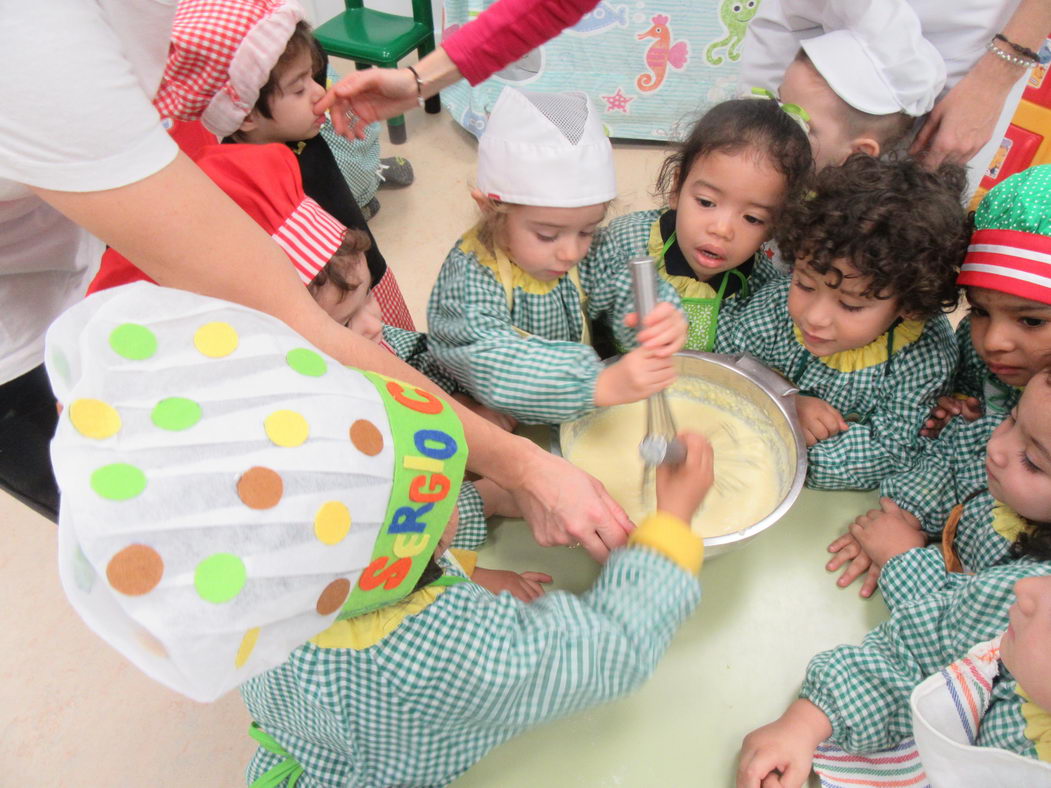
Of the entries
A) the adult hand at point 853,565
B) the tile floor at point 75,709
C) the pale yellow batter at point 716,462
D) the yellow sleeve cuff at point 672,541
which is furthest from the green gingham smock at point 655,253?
the tile floor at point 75,709

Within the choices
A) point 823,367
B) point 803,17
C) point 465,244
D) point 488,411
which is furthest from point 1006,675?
point 803,17

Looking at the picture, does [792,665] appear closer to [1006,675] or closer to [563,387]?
[1006,675]

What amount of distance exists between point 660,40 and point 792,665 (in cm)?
204

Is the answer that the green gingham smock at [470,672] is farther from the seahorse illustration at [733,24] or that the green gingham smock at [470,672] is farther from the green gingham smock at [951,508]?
the seahorse illustration at [733,24]

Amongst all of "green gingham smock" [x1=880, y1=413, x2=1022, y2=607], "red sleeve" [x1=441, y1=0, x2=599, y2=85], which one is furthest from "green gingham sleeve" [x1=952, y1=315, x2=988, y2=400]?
"red sleeve" [x1=441, y1=0, x2=599, y2=85]

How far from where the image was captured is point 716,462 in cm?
98

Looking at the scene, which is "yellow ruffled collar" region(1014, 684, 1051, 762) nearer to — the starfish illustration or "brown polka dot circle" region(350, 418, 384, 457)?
"brown polka dot circle" region(350, 418, 384, 457)

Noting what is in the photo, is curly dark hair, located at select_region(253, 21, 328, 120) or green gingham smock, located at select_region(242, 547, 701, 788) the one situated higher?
curly dark hair, located at select_region(253, 21, 328, 120)

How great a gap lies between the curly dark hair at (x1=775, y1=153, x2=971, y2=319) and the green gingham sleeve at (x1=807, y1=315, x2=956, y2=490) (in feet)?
0.21

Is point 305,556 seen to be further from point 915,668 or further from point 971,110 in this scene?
point 971,110

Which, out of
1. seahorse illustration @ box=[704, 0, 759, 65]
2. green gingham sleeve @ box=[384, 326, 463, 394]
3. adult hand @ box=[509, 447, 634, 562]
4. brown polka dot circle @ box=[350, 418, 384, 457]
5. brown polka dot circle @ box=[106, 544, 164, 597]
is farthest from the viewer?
seahorse illustration @ box=[704, 0, 759, 65]

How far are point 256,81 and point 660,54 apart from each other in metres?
1.50

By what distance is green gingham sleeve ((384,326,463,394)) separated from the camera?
3.68 feet

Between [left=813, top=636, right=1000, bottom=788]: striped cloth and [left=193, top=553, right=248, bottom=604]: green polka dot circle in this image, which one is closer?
[left=193, top=553, right=248, bottom=604]: green polka dot circle
